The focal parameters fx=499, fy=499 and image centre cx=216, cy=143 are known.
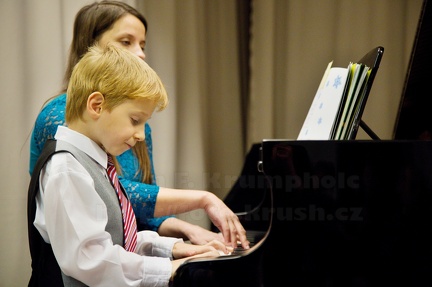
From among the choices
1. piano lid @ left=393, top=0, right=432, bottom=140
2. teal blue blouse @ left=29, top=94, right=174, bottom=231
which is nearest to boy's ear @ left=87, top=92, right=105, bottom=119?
teal blue blouse @ left=29, top=94, right=174, bottom=231

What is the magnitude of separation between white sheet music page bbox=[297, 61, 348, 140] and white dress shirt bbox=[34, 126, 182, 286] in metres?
0.55

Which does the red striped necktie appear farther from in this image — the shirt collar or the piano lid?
the piano lid

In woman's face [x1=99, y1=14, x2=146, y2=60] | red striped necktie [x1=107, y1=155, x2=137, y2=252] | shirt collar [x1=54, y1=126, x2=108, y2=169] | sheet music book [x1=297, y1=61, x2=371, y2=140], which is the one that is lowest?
red striped necktie [x1=107, y1=155, x2=137, y2=252]

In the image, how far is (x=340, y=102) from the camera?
1.22 meters

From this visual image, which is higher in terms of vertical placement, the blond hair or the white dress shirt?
the blond hair

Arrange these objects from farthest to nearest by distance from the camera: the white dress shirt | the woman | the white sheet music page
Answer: the woman, the white sheet music page, the white dress shirt

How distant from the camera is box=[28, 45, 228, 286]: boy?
3.37 feet

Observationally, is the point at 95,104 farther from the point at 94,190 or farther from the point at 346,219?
the point at 346,219

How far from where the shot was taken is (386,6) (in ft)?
10.6

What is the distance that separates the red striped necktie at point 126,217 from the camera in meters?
1.18

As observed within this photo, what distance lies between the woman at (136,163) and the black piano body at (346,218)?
0.28 metres

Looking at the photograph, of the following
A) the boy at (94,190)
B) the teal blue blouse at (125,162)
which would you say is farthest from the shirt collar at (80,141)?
the teal blue blouse at (125,162)

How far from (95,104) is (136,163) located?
1.90 ft

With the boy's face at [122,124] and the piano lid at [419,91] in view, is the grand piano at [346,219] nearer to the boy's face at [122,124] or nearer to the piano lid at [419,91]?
the boy's face at [122,124]
